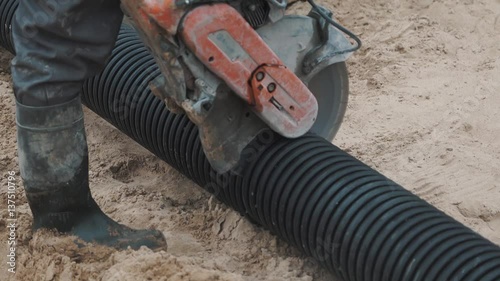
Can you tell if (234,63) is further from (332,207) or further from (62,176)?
(62,176)

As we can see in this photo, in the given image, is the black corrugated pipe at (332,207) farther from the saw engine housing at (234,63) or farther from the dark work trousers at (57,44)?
the dark work trousers at (57,44)

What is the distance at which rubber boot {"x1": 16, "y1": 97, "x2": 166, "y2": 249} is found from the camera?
278 centimetres

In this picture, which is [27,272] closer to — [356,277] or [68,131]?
[68,131]

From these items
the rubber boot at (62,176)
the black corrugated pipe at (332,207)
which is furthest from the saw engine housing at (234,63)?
the rubber boot at (62,176)

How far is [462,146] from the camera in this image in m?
3.88

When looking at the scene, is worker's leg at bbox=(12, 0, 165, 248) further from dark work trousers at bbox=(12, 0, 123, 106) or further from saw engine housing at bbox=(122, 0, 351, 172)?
saw engine housing at bbox=(122, 0, 351, 172)

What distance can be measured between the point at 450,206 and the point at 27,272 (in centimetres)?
175

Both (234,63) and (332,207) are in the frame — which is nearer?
(234,63)

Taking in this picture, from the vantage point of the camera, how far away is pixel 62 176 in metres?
2.85

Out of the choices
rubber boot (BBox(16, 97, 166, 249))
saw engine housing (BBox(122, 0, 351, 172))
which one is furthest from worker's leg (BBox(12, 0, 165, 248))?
saw engine housing (BBox(122, 0, 351, 172))

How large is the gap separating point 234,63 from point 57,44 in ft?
1.92

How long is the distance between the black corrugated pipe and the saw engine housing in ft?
0.45

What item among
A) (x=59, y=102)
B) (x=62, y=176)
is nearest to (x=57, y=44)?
(x=59, y=102)

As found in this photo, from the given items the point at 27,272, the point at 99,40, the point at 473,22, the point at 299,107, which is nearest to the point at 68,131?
the point at 99,40
